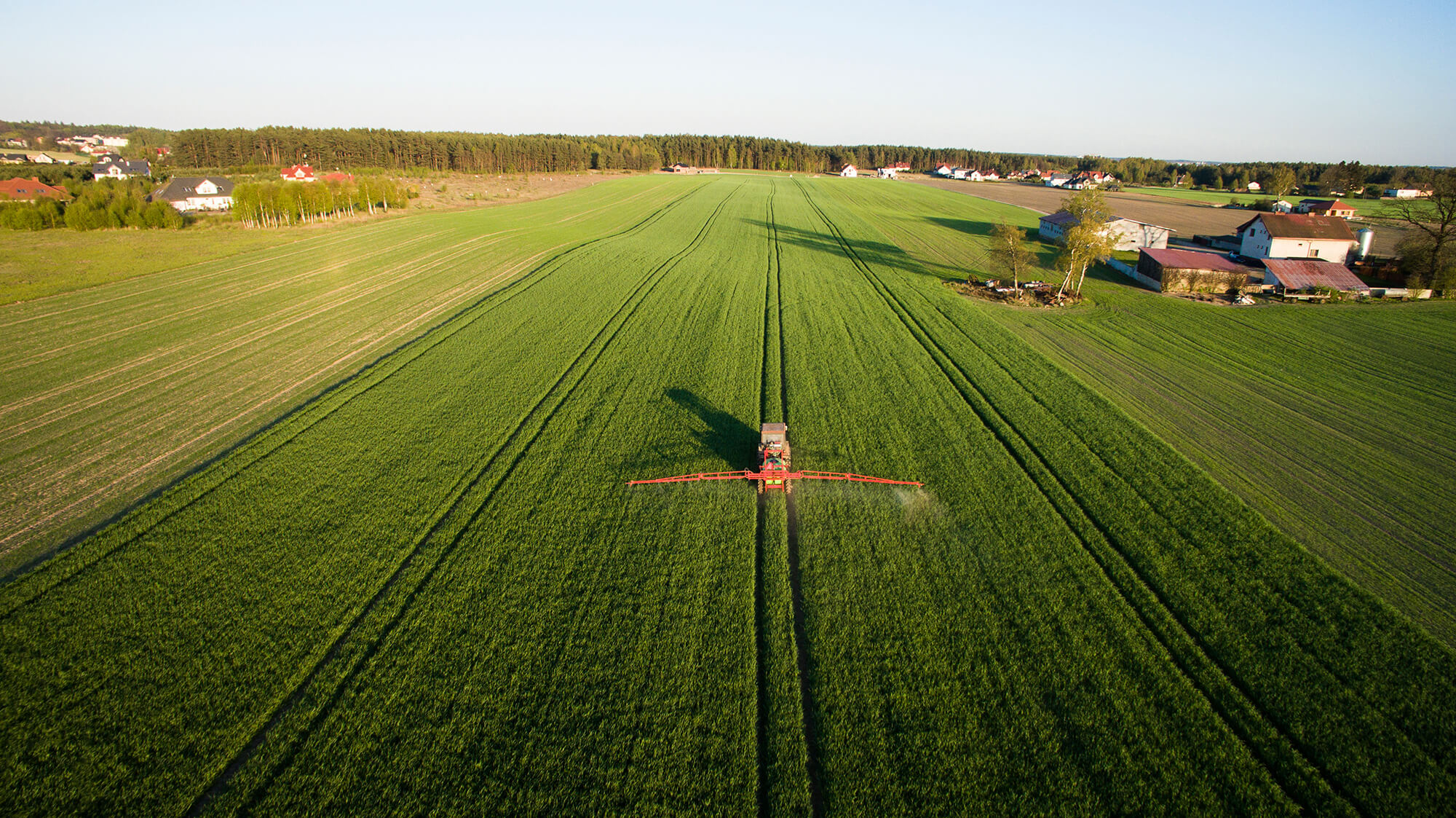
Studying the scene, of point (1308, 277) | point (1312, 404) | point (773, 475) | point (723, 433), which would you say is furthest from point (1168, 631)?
point (1308, 277)

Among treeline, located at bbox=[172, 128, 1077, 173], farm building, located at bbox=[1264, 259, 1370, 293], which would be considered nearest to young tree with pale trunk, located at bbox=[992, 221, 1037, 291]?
farm building, located at bbox=[1264, 259, 1370, 293]

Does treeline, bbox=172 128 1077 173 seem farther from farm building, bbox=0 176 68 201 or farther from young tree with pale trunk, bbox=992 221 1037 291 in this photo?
young tree with pale trunk, bbox=992 221 1037 291

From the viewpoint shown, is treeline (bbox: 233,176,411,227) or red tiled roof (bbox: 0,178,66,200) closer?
treeline (bbox: 233,176,411,227)

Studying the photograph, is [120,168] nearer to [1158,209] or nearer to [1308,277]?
[1308,277]

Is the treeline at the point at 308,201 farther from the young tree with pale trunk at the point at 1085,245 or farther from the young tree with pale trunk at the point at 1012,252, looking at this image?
the young tree with pale trunk at the point at 1085,245

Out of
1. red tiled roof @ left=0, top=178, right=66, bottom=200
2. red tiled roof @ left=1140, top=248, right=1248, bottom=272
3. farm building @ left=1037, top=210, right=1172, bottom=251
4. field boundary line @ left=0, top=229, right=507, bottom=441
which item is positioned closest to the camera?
field boundary line @ left=0, top=229, right=507, bottom=441

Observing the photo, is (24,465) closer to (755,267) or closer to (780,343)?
(780,343)
